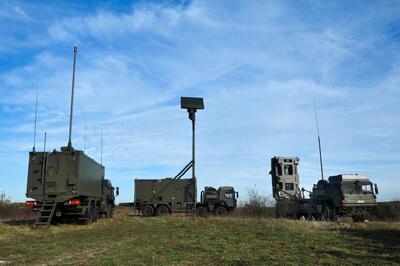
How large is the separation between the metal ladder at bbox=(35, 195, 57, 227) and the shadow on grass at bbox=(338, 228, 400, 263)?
1229 centimetres

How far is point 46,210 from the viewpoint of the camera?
741 inches

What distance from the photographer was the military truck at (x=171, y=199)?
32844 millimetres

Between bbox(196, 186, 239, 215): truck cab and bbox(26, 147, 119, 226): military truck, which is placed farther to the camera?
bbox(196, 186, 239, 215): truck cab

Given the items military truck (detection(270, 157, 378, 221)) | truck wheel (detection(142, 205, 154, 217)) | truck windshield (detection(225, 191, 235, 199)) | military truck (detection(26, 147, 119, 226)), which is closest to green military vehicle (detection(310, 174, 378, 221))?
military truck (detection(270, 157, 378, 221))

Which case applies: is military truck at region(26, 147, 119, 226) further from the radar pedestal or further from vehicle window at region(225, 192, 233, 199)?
vehicle window at region(225, 192, 233, 199)

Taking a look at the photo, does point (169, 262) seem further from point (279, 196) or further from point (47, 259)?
point (279, 196)

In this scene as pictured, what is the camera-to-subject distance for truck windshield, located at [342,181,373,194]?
83.0 ft

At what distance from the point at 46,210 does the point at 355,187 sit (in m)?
17.3

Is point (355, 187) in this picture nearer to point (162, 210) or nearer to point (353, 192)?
point (353, 192)

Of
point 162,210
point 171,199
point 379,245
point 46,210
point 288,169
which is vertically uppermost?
point 288,169

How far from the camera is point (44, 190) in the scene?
19.3 meters

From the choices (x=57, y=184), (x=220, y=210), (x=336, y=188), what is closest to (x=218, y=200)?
(x=220, y=210)

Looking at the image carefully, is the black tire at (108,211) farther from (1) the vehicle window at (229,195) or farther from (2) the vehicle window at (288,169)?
(2) the vehicle window at (288,169)

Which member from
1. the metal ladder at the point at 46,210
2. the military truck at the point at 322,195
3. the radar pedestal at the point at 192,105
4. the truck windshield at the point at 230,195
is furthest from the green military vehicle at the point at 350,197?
the metal ladder at the point at 46,210
